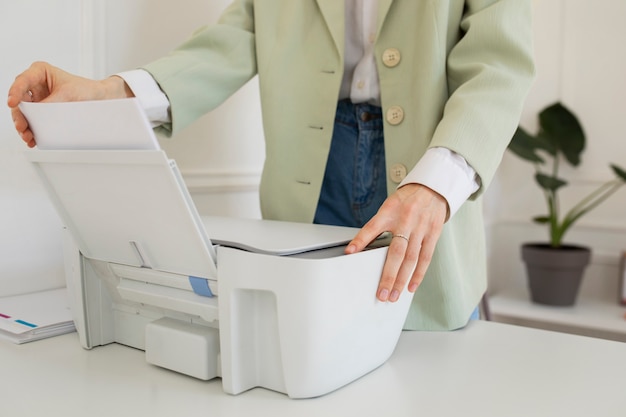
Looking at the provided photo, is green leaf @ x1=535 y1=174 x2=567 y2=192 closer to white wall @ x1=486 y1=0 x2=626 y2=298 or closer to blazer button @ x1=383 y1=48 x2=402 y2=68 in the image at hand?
white wall @ x1=486 y1=0 x2=626 y2=298

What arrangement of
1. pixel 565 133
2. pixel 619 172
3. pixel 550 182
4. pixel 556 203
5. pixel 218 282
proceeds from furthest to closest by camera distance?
1. pixel 556 203
2. pixel 565 133
3. pixel 550 182
4. pixel 619 172
5. pixel 218 282

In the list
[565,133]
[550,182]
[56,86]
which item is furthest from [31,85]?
[565,133]

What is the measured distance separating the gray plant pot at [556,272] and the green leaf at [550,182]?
0.26m

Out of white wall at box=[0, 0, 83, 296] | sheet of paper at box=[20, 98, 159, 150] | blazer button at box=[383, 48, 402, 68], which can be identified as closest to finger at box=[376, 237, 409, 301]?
sheet of paper at box=[20, 98, 159, 150]

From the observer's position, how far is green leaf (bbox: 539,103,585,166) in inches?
105

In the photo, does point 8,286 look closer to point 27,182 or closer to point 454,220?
point 27,182

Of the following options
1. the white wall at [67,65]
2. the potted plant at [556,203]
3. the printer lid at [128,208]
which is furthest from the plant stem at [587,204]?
the printer lid at [128,208]

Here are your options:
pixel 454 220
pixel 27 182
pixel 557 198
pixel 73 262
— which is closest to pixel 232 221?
pixel 73 262

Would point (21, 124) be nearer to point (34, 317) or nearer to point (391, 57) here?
point (34, 317)

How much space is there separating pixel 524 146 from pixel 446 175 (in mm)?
2032

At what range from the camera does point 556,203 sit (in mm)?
2770

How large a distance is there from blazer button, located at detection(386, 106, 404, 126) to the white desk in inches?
13.1

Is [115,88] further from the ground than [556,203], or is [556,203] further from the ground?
[115,88]

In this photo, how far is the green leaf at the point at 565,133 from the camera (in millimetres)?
2662
